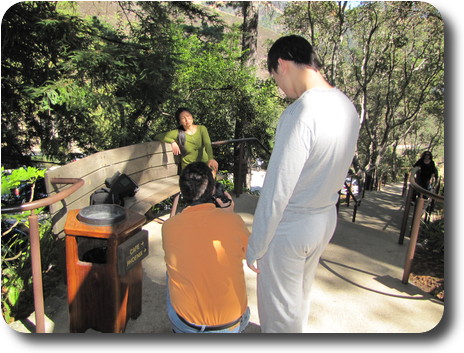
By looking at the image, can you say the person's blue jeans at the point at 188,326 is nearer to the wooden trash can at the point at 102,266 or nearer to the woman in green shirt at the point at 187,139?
the wooden trash can at the point at 102,266

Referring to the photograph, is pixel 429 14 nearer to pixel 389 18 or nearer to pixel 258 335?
pixel 389 18

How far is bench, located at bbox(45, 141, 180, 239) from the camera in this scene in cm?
317

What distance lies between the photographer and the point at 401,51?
59.6ft

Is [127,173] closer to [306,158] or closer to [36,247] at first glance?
[36,247]

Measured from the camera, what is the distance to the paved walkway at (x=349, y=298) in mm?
2756

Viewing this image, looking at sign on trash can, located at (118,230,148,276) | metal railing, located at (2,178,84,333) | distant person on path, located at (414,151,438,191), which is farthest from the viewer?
distant person on path, located at (414,151,438,191)

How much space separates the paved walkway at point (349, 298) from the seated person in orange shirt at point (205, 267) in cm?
86

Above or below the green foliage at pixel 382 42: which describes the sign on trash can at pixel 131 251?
below

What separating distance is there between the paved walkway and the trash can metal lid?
0.84 meters

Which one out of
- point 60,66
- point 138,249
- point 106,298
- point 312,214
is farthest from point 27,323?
point 60,66

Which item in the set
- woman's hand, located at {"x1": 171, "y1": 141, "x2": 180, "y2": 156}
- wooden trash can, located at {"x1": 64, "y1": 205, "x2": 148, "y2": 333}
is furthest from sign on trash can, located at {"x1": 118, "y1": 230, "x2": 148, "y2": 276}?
woman's hand, located at {"x1": 171, "y1": 141, "x2": 180, "y2": 156}

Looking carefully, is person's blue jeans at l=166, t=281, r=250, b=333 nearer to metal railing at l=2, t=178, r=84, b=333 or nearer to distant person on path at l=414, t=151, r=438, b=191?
metal railing at l=2, t=178, r=84, b=333

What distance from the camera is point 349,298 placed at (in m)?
3.21

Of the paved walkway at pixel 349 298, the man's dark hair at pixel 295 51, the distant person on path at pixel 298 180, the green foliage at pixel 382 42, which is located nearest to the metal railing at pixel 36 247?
the paved walkway at pixel 349 298
